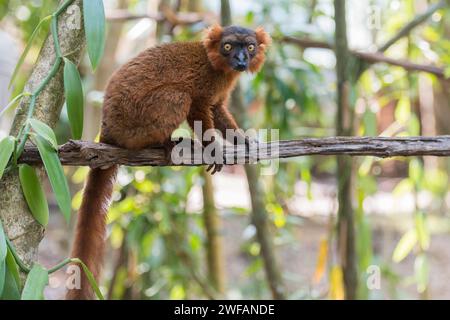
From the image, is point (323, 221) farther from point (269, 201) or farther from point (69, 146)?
point (69, 146)

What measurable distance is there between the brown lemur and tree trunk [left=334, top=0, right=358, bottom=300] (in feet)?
2.28

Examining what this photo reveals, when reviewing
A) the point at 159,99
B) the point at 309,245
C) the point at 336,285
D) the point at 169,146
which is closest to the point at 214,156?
the point at 169,146

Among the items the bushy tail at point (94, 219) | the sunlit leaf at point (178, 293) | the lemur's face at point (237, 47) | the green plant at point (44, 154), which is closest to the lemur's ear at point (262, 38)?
the lemur's face at point (237, 47)

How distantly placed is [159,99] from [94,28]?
669mm

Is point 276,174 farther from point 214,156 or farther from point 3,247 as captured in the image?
point 3,247

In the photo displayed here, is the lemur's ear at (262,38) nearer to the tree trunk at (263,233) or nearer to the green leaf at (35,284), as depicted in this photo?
the tree trunk at (263,233)

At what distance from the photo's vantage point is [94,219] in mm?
2691

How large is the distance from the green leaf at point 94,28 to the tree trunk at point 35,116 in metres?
0.16

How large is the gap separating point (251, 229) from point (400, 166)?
25.9 feet

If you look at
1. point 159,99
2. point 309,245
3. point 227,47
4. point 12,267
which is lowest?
point 12,267

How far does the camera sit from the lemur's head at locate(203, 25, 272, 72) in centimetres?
311

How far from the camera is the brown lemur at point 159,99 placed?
105 inches

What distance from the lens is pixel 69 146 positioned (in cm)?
225
